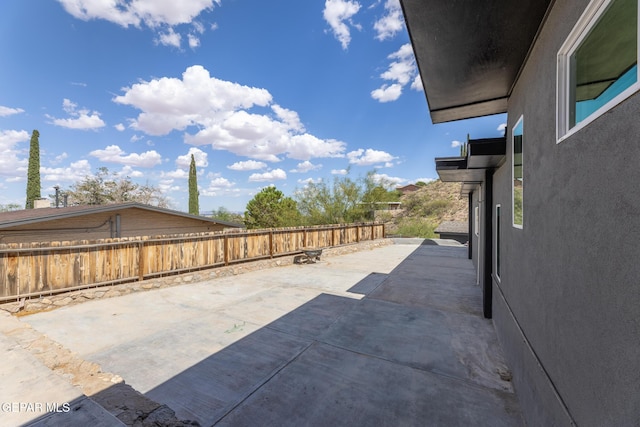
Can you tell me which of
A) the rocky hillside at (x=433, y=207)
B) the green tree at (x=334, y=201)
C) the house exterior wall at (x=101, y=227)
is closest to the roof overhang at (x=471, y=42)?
the house exterior wall at (x=101, y=227)

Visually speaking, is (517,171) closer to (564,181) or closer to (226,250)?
(564,181)

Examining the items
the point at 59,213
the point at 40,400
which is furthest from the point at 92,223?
the point at 40,400

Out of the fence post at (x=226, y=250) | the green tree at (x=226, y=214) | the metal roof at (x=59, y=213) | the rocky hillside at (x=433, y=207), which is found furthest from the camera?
the green tree at (x=226, y=214)

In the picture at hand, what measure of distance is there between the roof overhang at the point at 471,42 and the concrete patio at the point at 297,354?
384cm

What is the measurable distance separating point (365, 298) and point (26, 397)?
18.5 feet

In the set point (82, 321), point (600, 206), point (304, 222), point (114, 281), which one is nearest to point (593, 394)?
point (600, 206)

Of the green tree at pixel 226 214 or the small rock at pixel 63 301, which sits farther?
the green tree at pixel 226 214

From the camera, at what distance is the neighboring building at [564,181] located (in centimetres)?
117

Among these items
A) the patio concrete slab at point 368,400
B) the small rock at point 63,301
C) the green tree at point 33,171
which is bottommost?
the patio concrete slab at point 368,400

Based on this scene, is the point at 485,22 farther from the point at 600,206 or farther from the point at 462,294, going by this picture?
the point at 462,294

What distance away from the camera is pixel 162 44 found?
52.3ft

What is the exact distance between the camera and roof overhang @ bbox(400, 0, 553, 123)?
218 cm

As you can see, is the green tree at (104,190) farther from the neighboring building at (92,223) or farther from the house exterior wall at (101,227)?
the house exterior wall at (101,227)

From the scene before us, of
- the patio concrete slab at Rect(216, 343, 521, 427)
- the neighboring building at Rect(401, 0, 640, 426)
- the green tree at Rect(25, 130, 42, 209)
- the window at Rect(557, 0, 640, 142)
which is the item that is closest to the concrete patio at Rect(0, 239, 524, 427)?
the patio concrete slab at Rect(216, 343, 521, 427)
